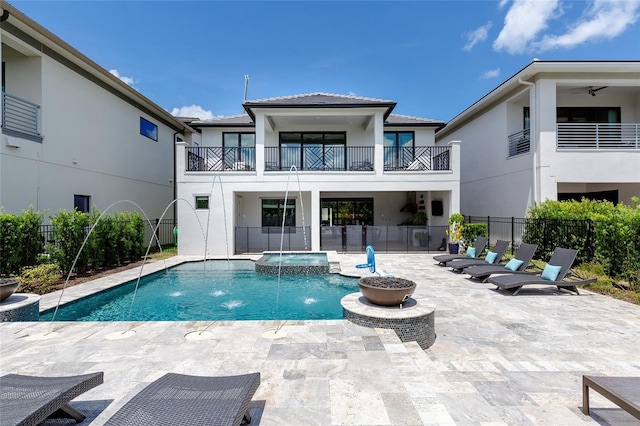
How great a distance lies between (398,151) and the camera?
16.0 m

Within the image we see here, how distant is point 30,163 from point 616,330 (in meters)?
15.6

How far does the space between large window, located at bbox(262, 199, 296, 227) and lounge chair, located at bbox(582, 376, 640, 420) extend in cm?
1451

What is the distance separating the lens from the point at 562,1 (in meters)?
10.9

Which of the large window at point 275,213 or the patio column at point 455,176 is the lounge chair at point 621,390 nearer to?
the patio column at point 455,176

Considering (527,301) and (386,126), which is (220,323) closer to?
(527,301)

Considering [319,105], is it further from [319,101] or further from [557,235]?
[557,235]

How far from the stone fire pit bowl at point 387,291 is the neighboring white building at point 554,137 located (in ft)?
35.2

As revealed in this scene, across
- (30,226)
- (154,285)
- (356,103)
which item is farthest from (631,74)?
(30,226)

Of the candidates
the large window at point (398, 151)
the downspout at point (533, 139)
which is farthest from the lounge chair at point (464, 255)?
the large window at point (398, 151)

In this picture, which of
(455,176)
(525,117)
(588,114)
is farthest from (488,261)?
(588,114)

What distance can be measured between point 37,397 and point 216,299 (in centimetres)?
535

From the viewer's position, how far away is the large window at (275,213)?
658 inches

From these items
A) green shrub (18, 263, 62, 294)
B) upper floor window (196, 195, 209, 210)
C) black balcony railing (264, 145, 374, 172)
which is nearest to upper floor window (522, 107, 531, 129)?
black balcony railing (264, 145, 374, 172)

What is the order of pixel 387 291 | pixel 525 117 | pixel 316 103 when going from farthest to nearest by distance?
1. pixel 525 117
2. pixel 316 103
3. pixel 387 291
